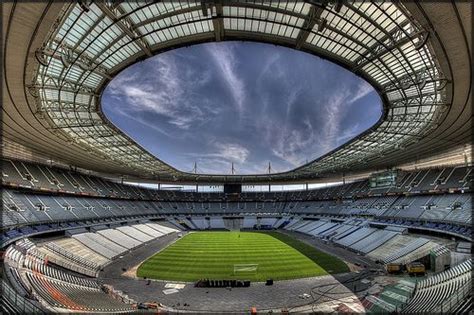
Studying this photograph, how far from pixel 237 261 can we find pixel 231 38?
3183 cm

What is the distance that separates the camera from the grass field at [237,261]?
1427 inches

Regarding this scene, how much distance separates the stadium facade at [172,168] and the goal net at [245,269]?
1165 centimetres

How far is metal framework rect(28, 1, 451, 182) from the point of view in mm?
18016

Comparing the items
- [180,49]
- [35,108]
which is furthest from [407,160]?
[35,108]

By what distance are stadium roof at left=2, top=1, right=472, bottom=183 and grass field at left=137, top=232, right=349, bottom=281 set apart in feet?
62.7

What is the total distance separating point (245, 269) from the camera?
126ft

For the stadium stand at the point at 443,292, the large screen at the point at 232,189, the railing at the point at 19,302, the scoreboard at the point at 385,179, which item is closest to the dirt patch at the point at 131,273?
the railing at the point at 19,302

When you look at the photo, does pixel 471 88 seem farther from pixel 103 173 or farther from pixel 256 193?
pixel 256 193

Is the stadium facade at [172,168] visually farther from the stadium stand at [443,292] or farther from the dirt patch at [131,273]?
the dirt patch at [131,273]

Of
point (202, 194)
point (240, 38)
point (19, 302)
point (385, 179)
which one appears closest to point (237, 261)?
point (19, 302)

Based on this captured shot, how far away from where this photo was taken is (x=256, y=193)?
103m

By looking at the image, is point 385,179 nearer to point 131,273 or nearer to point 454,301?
point 454,301

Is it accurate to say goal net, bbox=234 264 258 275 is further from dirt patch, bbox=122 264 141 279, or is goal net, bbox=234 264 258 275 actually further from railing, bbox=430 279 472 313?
railing, bbox=430 279 472 313

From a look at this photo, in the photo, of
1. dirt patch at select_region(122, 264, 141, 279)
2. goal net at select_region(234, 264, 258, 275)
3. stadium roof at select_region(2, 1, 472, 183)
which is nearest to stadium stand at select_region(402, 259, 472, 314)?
stadium roof at select_region(2, 1, 472, 183)
